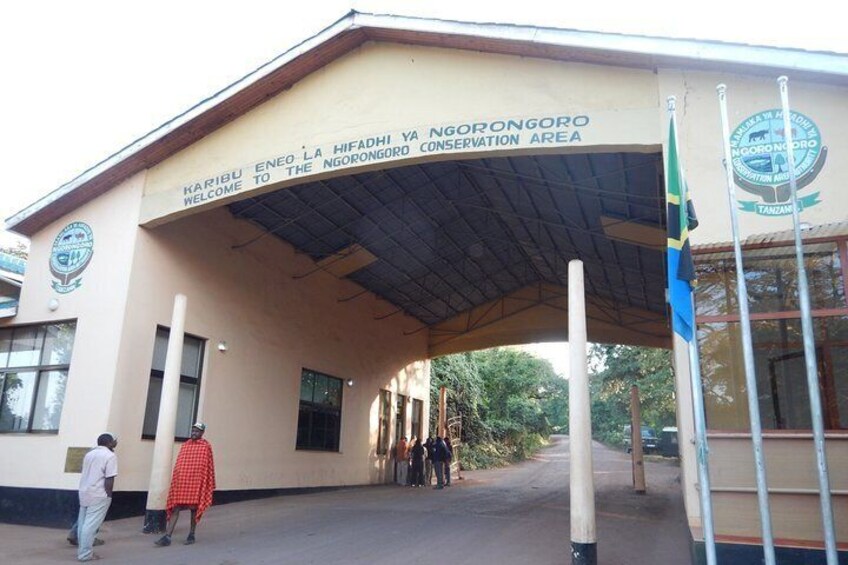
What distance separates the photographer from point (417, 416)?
24531 millimetres

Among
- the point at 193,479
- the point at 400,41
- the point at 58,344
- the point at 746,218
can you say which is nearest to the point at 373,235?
the point at 400,41

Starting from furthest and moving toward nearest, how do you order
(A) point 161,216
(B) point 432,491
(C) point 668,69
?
(B) point 432,491 < (A) point 161,216 < (C) point 668,69

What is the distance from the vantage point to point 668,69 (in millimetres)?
7949

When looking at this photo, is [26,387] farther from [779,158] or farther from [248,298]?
[779,158]

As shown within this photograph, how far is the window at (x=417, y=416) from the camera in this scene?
79.3 feet

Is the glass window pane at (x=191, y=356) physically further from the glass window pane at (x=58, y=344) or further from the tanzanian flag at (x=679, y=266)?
the tanzanian flag at (x=679, y=266)

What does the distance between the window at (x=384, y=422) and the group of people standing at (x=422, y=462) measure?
0.60m

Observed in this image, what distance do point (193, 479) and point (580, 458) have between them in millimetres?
5065

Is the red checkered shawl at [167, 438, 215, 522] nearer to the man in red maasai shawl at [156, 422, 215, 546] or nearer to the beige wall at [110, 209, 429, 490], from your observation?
the man in red maasai shawl at [156, 422, 215, 546]

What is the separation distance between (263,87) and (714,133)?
6.83 metres

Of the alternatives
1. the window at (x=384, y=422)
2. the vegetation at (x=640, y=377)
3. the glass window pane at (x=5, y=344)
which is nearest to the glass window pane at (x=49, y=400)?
the glass window pane at (x=5, y=344)

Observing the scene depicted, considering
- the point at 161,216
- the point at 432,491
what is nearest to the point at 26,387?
the point at 161,216

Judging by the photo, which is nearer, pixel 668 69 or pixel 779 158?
pixel 779 158

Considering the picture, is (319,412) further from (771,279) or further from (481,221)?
(771,279)
